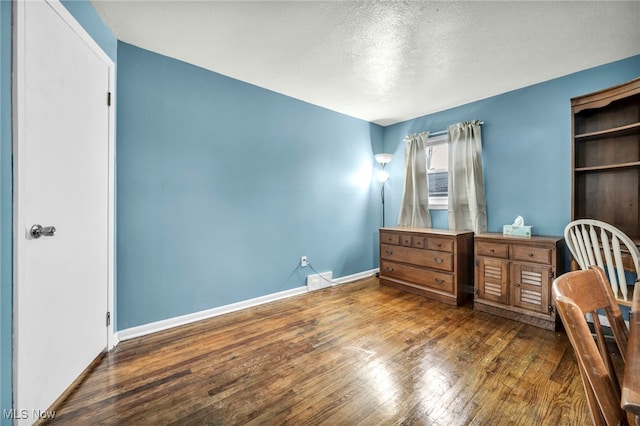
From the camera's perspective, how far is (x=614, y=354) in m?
1.97

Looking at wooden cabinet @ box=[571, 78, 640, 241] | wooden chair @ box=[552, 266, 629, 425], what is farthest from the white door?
wooden cabinet @ box=[571, 78, 640, 241]

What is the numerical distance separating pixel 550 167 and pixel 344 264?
263cm

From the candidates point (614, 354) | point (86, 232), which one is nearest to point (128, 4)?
point (86, 232)

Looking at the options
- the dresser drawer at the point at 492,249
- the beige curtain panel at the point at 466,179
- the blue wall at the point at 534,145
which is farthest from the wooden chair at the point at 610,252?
the beige curtain panel at the point at 466,179

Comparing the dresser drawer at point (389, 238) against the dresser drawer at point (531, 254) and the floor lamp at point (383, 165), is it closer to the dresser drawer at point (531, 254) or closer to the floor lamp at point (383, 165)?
the floor lamp at point (383, 165)

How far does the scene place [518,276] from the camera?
8.39 ft

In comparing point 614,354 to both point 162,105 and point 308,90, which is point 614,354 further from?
point 162,105

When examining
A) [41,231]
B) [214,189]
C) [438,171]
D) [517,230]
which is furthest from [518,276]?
[41,231]

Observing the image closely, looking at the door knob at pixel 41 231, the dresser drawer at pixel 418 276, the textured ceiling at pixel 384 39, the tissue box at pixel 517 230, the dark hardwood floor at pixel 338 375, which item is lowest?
the dark hardwood floor at pixel 338 375

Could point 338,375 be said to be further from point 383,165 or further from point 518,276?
point 383,165

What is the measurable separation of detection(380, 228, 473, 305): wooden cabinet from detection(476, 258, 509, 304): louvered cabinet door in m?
0.20

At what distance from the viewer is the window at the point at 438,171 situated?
143 inches

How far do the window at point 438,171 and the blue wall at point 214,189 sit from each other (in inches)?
49.5

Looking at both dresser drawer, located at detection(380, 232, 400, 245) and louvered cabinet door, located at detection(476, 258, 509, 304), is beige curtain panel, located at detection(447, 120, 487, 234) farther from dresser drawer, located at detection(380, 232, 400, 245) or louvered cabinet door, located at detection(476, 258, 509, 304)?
dresser drawer, located at detection(380, 232, 400, 245)
